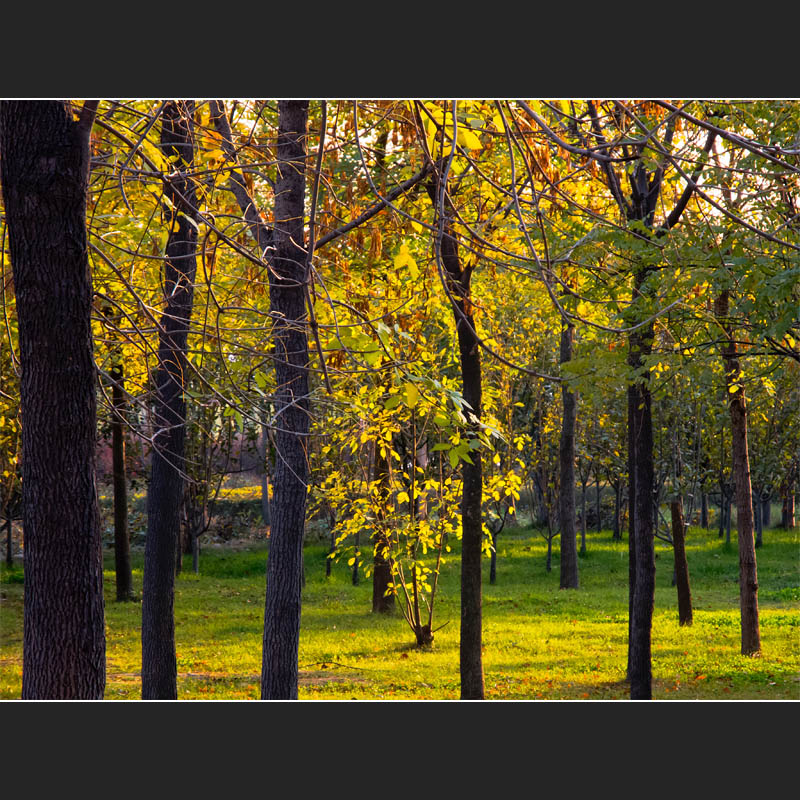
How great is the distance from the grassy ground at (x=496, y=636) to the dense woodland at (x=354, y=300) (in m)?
0.73

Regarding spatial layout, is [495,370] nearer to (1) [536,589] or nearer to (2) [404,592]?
(2) [404,592]

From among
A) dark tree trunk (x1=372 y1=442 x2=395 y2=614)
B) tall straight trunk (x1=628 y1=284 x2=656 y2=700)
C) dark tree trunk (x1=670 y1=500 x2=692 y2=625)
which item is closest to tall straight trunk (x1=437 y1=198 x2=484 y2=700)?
tall straight trunk (x1=628 y1=284 x2=656 y2=700)

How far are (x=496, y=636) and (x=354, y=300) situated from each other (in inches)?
332

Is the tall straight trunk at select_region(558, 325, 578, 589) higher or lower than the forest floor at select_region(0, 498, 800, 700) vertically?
higher

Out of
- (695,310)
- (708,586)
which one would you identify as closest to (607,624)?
(708,586)

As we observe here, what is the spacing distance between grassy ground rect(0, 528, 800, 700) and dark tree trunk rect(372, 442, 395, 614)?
0.27 meters

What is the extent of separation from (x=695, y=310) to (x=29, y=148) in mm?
5380

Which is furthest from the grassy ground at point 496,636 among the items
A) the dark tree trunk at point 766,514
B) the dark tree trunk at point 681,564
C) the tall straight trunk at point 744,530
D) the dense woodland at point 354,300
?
the dark tree trunk at point 766,514

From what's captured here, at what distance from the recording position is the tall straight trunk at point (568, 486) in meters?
17.3

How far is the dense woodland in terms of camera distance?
2975 mm

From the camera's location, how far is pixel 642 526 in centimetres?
753

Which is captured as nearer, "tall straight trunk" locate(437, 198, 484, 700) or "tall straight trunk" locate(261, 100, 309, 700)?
"tall straight trunk" locate(261, 100, 309, 700)

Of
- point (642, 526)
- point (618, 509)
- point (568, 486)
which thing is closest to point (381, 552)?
point (642, 526)

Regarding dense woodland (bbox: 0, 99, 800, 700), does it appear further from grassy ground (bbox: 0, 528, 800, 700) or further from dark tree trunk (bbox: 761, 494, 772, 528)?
dark tree trunk (bbox: 761, 494, 772, 528)
